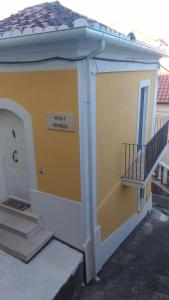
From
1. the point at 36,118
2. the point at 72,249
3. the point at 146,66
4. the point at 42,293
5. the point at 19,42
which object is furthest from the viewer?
the point at 146,66

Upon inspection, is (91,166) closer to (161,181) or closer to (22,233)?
(22,233)

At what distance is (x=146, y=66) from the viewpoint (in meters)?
7.46

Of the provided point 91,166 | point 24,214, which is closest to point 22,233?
point 24,214

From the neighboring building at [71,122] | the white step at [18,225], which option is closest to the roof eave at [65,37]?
the neighboring building at [71,122]

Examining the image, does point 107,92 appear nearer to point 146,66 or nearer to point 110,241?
point 146,66

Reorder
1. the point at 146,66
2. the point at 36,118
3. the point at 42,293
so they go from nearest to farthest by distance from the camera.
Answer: the point at 42,293
the point at 36,118
the point at 146,66

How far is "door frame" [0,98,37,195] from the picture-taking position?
5.22 m

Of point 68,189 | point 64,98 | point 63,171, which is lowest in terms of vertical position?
point 68,189

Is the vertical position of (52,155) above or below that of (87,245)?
above

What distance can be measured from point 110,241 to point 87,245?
1.27 meters

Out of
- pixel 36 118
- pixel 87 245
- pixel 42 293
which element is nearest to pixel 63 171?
pixel 36 118

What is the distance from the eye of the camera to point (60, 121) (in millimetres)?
4730

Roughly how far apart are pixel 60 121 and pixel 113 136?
65.9 inches

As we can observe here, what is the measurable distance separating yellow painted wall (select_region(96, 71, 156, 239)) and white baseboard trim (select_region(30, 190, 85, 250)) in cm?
65
